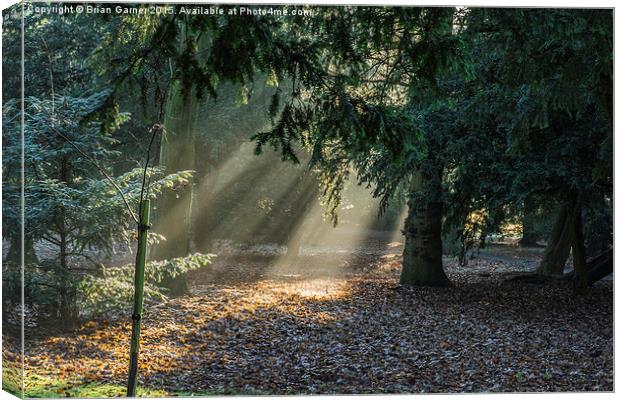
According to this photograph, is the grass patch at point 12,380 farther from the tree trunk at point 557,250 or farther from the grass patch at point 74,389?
the tree trunk at point 557,250

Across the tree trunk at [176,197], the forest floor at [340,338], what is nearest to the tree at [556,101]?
the forest floor at [340,338]

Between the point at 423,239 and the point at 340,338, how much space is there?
3.70 metres

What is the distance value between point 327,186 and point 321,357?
4.28 meters

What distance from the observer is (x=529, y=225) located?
9391mm

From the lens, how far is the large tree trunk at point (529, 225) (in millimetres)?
9102

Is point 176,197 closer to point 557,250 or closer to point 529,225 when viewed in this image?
point 529,225

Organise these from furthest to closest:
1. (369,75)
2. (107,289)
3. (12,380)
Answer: (107,289) → (369,75) → (12,380)

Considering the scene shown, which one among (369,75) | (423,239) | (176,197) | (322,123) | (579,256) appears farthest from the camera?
(423,239)

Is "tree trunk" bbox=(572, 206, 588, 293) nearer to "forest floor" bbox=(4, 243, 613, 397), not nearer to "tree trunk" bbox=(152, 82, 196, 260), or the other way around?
"forest floor" bbox=(4, 243, 613, 397)

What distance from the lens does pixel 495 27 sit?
18.5ft

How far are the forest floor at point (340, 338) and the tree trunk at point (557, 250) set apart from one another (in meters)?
0.20

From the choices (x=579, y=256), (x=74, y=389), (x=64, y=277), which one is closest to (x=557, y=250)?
(x=579, y=256)

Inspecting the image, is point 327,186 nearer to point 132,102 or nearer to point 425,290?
point 425,290

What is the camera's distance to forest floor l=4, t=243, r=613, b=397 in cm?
558
